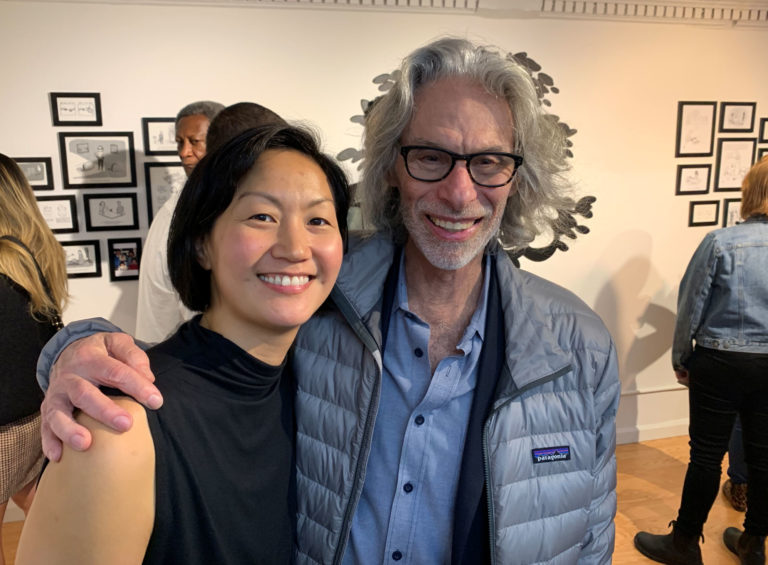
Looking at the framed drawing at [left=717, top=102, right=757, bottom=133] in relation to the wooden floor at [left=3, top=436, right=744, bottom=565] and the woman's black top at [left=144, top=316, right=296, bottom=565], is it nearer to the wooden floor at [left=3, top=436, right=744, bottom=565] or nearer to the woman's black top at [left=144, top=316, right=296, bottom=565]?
the wooden floor at [left=3, top=436, right=744, bottom=565]

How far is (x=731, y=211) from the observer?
4492 millimetres

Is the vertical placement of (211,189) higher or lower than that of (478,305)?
higher

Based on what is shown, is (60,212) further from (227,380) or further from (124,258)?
(227,380)

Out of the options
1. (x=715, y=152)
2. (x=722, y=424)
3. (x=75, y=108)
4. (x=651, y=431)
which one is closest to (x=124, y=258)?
(x=75, y=108)

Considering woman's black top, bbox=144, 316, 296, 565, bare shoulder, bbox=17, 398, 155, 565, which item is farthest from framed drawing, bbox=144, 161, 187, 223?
bare shoulder, bbox=17, 398, 155, 565

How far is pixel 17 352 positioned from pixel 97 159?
1.54 m

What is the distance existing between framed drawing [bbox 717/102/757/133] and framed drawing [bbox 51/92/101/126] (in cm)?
437

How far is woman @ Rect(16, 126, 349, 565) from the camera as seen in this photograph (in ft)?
2.93

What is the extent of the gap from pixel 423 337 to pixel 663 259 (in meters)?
3.70

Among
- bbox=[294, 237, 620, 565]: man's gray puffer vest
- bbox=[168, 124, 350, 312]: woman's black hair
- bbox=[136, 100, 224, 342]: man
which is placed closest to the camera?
bbox=[168, 124, 350, 312]: woman's black hair

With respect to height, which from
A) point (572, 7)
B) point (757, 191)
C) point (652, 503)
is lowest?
point (652, 503)

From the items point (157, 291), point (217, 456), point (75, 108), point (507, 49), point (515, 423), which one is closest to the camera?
point (217, 456)

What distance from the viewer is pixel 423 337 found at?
138 centimetres

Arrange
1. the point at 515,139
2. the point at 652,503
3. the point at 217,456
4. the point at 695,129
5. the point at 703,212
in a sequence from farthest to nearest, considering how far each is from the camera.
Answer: the point at 703,212 → the point at 695,129 → the point at 652,503 → the point at 515,139 → the point at 217,456
